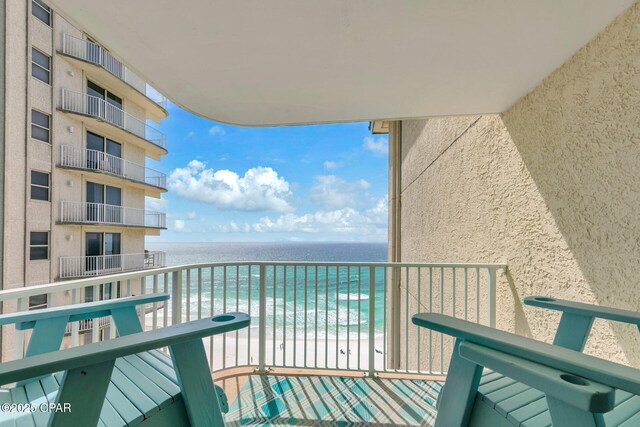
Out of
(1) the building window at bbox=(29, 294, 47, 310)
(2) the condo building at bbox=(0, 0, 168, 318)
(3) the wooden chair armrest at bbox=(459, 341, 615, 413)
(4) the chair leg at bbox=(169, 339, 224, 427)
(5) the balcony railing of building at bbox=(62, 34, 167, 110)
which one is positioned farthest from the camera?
(5) the balcony railing of building at bbox=(62, 34, 167, 110)

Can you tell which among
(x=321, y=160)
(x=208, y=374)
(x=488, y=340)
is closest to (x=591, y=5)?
(x=488, y=340)

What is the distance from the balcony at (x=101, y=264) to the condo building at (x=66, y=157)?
3 cm

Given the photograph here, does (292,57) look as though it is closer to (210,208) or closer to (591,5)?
(591,5)

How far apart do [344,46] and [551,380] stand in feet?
5.06

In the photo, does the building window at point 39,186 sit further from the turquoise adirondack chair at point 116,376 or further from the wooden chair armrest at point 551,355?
the wooden chair armrest at point 551,355

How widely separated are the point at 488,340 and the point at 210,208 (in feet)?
132

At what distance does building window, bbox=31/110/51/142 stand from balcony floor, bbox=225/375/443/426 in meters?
10.3

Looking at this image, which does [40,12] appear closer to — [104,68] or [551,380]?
[104,68]

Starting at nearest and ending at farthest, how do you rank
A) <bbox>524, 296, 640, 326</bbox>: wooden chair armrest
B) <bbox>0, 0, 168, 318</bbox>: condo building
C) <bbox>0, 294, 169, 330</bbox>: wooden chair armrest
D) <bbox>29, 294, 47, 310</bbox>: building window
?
<bbox>524, 296, 640, 326</bbox>: wooden chair armrest, <bbox>0, 294, 169, 330</bbox>: wooden chair armrest, <bbox>29, 294, 47, 310</bbox>: building window, <bbox>0, 0, 168, 318</bbox>: condo building

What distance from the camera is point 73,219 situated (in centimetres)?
927

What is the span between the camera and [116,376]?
1.15 m

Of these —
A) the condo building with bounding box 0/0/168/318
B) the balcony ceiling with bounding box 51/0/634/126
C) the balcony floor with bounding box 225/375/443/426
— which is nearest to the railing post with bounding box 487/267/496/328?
the balcony floor with bounding box 225/375/443/426

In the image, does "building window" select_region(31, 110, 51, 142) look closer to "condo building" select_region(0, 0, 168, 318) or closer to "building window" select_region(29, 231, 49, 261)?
"condo building" select_region(0, 0, 168, 318)

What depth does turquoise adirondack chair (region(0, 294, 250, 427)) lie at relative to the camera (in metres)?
0.72
